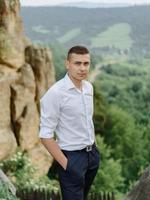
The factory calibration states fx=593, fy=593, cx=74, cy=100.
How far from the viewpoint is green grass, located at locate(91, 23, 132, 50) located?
6407 inches

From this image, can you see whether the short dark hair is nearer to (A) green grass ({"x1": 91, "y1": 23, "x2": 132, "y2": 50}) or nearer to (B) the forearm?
(B) the forearm

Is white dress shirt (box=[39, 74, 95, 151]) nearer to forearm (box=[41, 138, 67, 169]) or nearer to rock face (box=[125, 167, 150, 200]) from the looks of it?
forearm (box=[41, 138, 67, 169])

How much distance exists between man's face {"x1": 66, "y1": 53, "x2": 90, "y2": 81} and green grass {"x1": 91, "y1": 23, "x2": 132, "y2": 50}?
511 feet

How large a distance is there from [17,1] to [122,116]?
22.4 meters

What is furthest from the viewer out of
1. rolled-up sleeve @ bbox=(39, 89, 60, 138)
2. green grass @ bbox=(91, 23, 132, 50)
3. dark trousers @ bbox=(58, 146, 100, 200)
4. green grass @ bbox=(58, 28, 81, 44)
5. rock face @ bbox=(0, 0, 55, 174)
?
green grass @ bbox=(91, 23, 132, 50)

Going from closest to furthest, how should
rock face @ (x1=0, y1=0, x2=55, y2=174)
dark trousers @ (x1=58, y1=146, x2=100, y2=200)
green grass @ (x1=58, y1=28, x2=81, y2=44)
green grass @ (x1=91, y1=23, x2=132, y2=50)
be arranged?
dark trousers @ (x1=58, y1=146, x2=100, y2=200), rock face @ (x1=0, y1=0, x2=55, y2=174), green grass @ (x1=58, y1=28, x2=81, y2=44), green grass @ (x1=91, y1=23, x2=132, y2=50)

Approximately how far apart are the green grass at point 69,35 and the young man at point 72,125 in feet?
492

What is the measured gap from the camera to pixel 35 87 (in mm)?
18922

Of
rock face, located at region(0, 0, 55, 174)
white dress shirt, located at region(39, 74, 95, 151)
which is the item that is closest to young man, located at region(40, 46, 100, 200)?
white dress shirt, located at region(39, 74, 95, 151)

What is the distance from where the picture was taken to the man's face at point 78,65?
4703 millimetres

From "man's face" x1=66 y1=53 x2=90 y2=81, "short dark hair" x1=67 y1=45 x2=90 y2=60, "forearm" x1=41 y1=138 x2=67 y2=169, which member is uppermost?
"short dark hair" x1=67 y1=45 x2=90 y2=60

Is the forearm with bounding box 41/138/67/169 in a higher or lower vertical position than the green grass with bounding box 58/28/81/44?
higher

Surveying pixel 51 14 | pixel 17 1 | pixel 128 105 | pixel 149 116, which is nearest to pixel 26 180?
pixel 17 1

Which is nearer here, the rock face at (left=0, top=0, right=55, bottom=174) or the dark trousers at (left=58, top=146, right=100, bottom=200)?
the dark trousers at (left=58, top=146, right=100, bottom=200)
